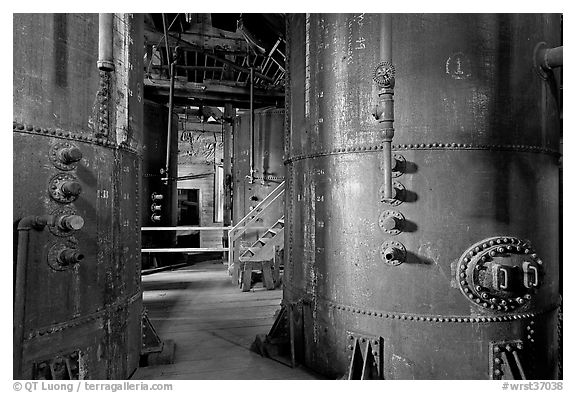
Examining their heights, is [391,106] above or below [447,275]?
above

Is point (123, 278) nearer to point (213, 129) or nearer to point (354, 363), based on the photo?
point (354, 363)

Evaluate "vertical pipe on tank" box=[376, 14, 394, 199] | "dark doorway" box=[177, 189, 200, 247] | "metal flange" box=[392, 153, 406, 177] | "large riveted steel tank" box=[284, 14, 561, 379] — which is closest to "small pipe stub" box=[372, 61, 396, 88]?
"vertical pipe on tank" box=[376, 14, 394, 199]

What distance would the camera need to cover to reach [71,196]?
10.5 ft

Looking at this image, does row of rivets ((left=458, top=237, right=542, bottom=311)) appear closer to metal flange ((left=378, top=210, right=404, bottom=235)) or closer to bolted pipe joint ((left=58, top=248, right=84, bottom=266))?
metal flange ((left=378, top=210, right=404, bottom=235))

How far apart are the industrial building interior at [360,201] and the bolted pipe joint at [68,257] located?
0.02m

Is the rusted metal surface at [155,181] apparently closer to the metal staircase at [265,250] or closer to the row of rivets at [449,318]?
the metal staircase at [265,250]

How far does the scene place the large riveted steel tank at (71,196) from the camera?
2.96 metres

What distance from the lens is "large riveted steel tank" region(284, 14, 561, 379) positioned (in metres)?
3.73

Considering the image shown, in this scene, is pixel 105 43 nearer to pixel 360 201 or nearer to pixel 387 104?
pixel 387 104

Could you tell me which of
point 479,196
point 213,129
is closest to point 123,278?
point 479,196

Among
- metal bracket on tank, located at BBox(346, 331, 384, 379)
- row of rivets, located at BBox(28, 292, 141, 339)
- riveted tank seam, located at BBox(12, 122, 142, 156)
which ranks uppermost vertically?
riveted tank seam, located at BBox(12, 122, 142, 156)

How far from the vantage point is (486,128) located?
3758 mm

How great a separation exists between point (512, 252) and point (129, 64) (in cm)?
466

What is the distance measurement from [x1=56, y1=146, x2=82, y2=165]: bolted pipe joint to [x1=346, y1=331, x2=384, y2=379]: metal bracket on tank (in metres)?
3.42
